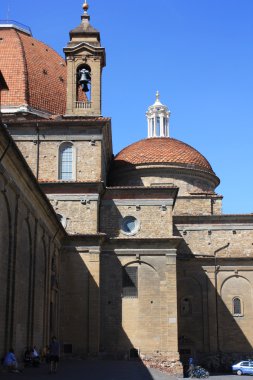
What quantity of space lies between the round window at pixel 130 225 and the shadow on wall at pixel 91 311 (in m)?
2.30

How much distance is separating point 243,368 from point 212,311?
4.43 metres

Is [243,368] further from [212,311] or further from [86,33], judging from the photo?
[86,33]

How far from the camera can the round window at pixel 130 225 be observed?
36156mm

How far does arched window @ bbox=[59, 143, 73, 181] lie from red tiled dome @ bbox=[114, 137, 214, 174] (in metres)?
10.1

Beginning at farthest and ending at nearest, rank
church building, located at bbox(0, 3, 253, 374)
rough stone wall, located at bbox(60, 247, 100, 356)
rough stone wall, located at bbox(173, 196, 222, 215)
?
rough stone wall, located at bbox(173, 196, 222, 215) < rough stone wall, located at bbox(60, 247, 100, 356) < church building, located at bbox(0, 3, 253, 374)

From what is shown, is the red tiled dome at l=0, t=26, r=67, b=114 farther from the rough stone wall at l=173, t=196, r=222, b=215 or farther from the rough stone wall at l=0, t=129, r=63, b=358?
the rough stone wall at l=0, t=129, r=63, b=358

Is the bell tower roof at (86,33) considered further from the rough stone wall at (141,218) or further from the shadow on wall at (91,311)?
the shadow on wall at (91,311)

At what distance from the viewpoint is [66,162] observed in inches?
1437

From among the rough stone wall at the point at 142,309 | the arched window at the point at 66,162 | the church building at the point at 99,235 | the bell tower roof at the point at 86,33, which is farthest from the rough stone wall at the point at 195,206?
the bell tower roof at the point at 86,33

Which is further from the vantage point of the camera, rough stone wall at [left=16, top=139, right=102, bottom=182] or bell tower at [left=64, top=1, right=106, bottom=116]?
bell tower at [left=64, top=1, right=106, bottom=116]

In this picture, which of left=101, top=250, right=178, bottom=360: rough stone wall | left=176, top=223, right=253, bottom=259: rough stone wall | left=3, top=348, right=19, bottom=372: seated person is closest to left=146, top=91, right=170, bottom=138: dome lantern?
left=176, top=223, right=253, bottom=259: rough stone wall

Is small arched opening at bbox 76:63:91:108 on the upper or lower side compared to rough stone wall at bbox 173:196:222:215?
upper

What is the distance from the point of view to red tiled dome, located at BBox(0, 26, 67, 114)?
39969mm

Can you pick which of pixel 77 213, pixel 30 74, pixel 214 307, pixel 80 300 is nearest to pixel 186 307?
pixel 214 307
